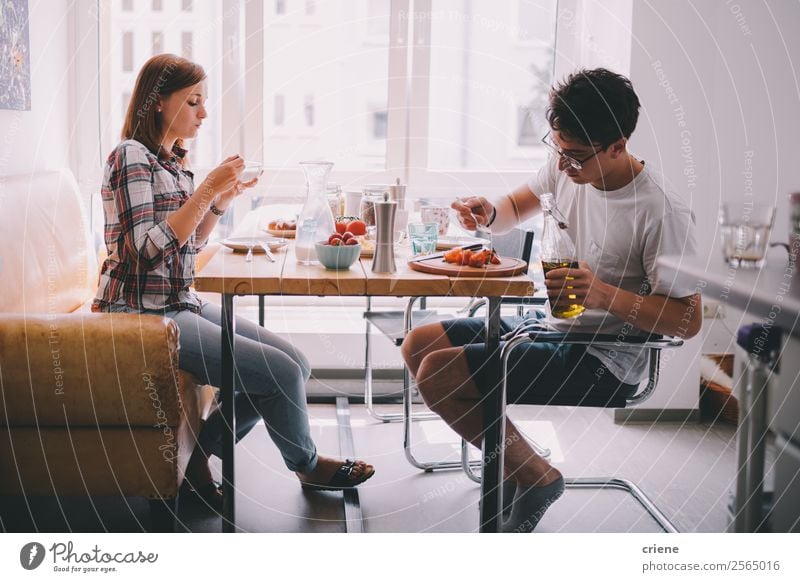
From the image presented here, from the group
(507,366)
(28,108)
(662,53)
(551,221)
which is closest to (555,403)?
(507,366)

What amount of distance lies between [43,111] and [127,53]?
73 cm

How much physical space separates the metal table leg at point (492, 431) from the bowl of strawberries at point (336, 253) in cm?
29

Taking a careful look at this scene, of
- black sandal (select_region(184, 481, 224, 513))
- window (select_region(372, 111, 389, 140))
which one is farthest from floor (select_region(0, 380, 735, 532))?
window (select_region(372, 111, 389, 140))

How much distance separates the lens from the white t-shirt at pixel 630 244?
177 centimetres

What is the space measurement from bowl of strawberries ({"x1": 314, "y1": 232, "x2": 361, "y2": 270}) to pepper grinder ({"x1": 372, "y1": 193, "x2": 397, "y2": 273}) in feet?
0.17

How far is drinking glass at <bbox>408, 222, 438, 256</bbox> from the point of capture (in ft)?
6.79

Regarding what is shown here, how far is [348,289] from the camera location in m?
1.70

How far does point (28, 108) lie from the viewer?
2.55 meters

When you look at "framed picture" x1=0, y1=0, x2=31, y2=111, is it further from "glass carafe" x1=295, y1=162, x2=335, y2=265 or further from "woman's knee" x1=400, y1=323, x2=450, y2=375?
"woman's knee" x1=400, y1=323, x2=450, y2=375

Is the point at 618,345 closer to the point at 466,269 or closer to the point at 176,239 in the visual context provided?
the point at 466,269

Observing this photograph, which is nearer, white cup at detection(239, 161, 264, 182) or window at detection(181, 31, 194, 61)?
white cup at detection(239, 161, 264, 182)
